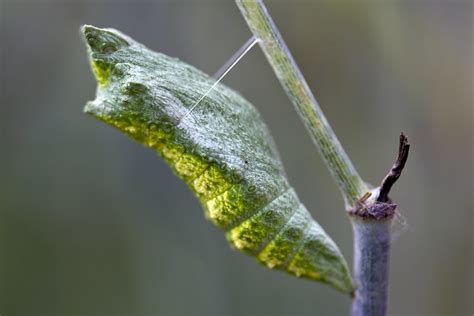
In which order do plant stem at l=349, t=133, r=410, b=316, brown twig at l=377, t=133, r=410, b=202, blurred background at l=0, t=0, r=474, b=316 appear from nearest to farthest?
brown twig at l=377, t=133, r=410, b=202, plant stem at l=349, t=133, r=410, b=316, blurred background at l=0, t=0, r=474, b=316

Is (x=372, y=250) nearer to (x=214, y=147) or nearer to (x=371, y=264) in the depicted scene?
(x=371, y=264)

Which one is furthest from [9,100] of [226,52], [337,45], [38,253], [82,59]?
[337,45]

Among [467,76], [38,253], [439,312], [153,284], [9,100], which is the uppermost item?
[467,76]

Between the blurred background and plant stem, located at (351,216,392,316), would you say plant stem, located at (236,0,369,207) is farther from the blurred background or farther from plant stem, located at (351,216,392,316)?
the blurred background

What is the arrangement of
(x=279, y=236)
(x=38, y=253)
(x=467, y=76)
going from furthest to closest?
1. (x=38, y=253)
2. (x=467, y=76)
3. (x=279, y=236)

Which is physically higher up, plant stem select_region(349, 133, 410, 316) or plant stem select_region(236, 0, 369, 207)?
plant stem select_region(236, 0, 369, 207)

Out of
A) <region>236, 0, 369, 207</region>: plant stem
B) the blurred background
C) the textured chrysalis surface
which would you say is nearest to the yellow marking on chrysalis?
the textured chrysalis surface

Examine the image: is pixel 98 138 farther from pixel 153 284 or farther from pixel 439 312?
pixel 439 312
